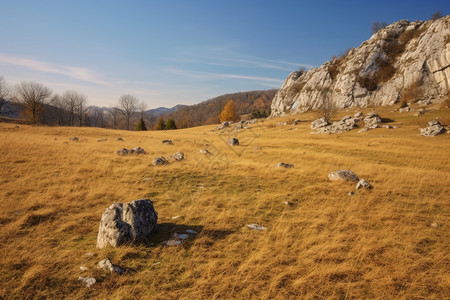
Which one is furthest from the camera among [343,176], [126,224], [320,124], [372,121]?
[320,124]

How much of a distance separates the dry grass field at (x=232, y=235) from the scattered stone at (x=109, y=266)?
0.13m

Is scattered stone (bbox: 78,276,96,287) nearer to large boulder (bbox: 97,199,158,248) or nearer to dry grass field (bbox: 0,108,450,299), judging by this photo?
dry grass field (bbox: 0,108,450,299)

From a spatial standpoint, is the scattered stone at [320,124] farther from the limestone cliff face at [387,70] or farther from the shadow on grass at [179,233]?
the shadow on grass at [179,233]

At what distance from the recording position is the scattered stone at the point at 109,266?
4074 millimetres

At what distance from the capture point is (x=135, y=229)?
518 centimetres

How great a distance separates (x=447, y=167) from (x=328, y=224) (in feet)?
50.8

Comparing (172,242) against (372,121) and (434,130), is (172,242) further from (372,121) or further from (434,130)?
(372,121)

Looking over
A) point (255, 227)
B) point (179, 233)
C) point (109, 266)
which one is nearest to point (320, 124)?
point (255, 227)

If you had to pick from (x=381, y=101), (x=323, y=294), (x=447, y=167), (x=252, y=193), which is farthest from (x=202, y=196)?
(x=381, y=101)

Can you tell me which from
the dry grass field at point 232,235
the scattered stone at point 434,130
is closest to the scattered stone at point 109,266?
the dry grass field at point 232,235

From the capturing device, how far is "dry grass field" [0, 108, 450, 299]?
3797 mm

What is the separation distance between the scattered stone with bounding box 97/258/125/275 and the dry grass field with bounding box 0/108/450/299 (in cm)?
13

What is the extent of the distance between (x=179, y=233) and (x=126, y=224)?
1.43m

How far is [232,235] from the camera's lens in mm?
5680
